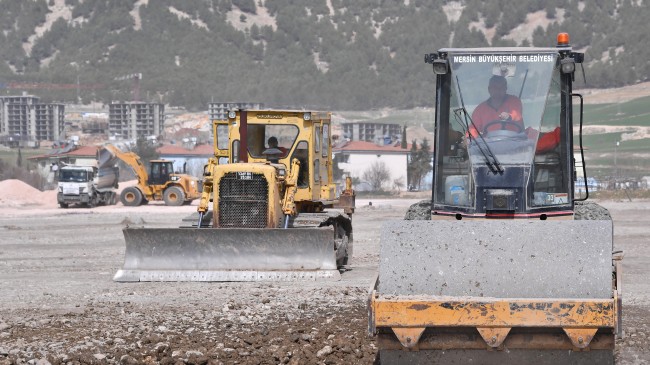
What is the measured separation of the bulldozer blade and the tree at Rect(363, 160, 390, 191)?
79092 millimetres

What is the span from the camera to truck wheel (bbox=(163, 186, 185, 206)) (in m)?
54.5

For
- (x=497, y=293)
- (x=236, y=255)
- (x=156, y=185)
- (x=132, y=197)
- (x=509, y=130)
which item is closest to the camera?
(x=497, y=293)

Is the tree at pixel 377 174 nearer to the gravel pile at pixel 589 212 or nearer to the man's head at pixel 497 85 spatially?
the gravel pile at pixel 589 212

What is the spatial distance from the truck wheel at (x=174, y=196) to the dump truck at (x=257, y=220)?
112ft

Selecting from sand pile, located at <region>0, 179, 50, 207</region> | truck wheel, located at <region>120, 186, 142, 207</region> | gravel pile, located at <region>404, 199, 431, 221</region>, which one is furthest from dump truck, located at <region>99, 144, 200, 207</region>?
gravel pile, located at <region>404, 199, 431, 221</region>

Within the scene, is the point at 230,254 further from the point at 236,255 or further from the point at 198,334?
the point at 198,334

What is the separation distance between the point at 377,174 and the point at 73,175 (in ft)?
161

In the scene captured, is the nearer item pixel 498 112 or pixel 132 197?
pixel 498 112

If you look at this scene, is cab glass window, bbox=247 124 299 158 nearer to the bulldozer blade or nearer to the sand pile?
the bulldozer blade

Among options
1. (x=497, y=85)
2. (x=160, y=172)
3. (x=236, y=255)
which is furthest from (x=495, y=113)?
(x=160, y=172)

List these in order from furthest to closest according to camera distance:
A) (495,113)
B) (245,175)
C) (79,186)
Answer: (79,186)
(245,175)
(495,113)

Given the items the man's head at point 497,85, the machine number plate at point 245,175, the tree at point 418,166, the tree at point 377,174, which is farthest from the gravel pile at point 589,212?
the tree at point 418,166

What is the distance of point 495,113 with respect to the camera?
1257cm

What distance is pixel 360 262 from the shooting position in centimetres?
2225
